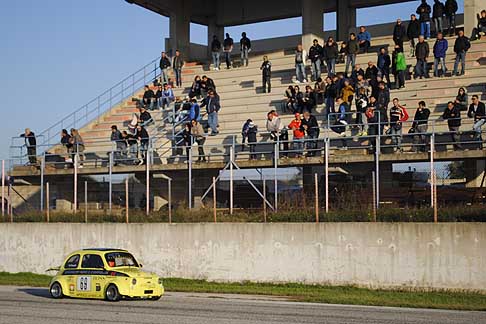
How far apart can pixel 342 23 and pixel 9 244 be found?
71.7ft

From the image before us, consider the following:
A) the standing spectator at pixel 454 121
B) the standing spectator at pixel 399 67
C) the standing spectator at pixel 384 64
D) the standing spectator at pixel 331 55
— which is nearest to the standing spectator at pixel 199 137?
the standing spectator at pixel 331 55

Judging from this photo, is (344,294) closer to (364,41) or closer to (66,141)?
(364,41)

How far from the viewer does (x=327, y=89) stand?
119ft

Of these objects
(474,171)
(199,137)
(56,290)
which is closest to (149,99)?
(199,137)

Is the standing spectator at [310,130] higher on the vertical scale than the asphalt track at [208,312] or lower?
higher

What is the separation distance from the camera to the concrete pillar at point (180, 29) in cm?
5172

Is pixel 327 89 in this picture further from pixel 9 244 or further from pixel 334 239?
pixel 9 244

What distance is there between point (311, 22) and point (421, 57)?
366 inches

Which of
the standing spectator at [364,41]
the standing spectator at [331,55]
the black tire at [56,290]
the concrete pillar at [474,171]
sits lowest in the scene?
the black tire at [56,290]

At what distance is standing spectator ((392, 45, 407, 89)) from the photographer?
36.9 meters

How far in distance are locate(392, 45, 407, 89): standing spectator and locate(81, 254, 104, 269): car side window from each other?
1659 centimetres

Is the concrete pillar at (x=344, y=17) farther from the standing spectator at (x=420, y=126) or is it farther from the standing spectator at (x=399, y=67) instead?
the standing spectator at (x=420, y=126)

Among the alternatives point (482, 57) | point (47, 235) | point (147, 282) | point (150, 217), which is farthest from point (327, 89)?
point (147, 282)

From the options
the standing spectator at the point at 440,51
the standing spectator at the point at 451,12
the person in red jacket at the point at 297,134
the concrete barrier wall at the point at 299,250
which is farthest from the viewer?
the standing spectator at the point at 451,12
